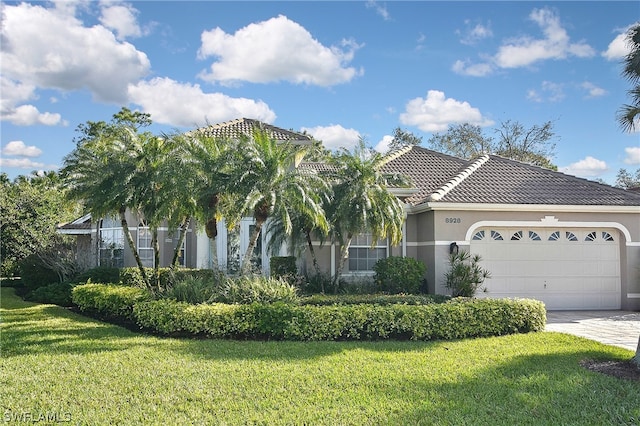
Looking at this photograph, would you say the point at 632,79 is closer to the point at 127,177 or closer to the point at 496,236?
the point at 496,236

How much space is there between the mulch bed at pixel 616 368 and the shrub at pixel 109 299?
953 cm

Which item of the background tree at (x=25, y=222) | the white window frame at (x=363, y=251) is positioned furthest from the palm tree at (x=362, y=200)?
the background tree at (x=25, y=222)

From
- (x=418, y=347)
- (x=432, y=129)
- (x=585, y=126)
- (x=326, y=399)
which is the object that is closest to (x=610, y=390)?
(x=418, y=347)

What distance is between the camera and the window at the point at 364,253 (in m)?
17.2

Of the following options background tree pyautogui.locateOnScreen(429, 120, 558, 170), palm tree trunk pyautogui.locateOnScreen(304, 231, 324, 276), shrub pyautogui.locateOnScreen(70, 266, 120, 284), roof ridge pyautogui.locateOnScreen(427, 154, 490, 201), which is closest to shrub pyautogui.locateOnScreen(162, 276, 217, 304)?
palm tree trunk pyautogui.locateOnScreen(304, 231, 324, 276)

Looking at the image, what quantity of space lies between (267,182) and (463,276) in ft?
22.5

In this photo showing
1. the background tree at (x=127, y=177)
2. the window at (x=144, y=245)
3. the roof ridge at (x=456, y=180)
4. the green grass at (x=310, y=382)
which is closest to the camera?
the green grass at (x=310, y=382)

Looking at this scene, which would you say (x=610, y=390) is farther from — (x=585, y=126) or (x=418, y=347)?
(x=585, y=126)

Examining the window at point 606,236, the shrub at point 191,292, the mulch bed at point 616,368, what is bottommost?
the mulch bed at point 616,368

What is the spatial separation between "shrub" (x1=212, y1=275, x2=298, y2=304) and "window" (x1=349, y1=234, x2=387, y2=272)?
5.23 metres

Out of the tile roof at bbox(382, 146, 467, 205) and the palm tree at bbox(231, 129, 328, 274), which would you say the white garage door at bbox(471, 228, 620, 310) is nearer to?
the tile roof at bbox(382, 146, 467, 205)

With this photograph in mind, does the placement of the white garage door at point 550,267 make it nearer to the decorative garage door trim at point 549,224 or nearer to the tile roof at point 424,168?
the decorative garage door trim at point 549,224

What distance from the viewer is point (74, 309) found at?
15.8 metres

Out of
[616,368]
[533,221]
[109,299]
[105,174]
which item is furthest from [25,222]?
[616,368]
